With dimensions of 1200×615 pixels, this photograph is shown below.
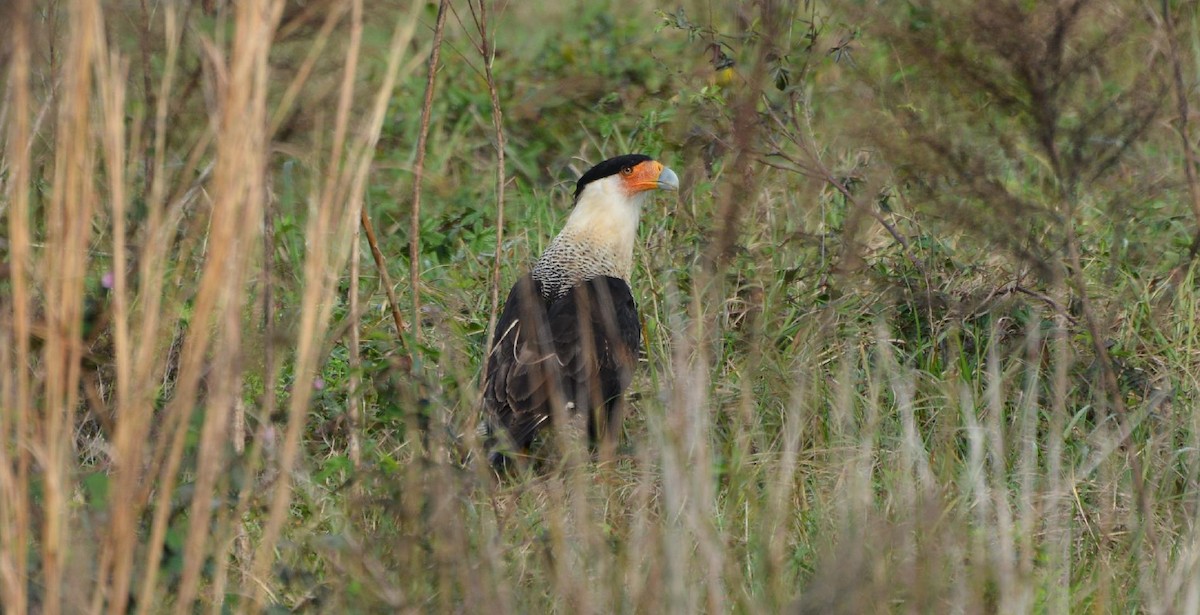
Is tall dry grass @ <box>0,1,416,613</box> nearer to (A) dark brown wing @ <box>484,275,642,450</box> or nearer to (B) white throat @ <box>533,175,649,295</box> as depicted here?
(A) dark brown wing @ <box>484,275,642,450</box>

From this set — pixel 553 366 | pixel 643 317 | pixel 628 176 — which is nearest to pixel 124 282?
A: pixel 553 366

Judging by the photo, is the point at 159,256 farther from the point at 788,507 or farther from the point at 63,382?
the point at 788,507

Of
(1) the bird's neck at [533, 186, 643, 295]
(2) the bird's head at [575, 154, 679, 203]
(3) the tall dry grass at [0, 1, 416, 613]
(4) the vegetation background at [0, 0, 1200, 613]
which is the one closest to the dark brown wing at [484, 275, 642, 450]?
(4) the vegetation background at [0, 0, 1200, 613]

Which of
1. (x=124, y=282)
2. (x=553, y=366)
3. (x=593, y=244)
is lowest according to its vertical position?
(x=553, y=366)

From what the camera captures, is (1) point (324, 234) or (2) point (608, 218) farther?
(2) point (608, 218)

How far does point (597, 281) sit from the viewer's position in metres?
4.24

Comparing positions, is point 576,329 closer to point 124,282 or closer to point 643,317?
point 643,317

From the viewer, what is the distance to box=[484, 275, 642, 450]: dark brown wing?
4.02 m

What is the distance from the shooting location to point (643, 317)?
453 cm

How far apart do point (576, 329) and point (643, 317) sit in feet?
1.24

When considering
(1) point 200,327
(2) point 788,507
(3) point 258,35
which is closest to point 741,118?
(3) point 258,35

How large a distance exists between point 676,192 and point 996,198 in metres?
1.97

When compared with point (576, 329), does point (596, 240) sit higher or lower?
higher

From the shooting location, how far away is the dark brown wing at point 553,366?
402 cm
